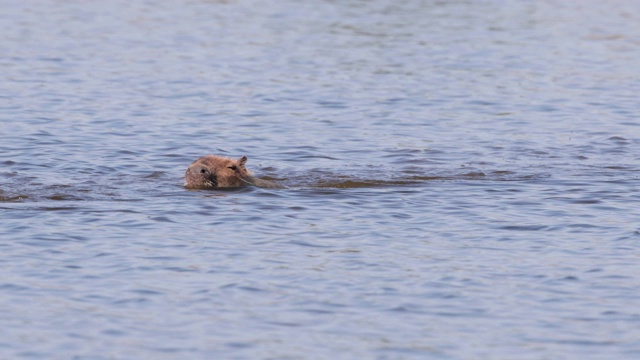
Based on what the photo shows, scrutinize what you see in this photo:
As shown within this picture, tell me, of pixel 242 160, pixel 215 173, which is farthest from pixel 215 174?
pixel 242 160

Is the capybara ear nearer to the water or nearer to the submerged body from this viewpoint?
the submerged body

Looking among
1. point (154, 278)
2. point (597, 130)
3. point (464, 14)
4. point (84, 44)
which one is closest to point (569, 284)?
point (154, 278)

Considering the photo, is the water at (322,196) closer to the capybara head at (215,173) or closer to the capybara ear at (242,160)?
the capybara head at (215,173)

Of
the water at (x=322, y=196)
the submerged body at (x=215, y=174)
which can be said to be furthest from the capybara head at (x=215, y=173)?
the water at (x=322, y=196)

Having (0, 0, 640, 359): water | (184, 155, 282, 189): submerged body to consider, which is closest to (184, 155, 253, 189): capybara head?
(184, 155, 282, 189): submerged body

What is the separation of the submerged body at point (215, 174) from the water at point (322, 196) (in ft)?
1.07

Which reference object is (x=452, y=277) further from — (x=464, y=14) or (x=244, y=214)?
(x=464, y=14)

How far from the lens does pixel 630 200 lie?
49.4ft

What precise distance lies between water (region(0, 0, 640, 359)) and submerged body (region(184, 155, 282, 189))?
1.07ft

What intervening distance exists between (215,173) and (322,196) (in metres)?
1.36

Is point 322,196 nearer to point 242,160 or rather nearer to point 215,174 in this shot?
point 242,160

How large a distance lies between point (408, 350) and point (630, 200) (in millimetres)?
6386

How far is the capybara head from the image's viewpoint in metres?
15.4

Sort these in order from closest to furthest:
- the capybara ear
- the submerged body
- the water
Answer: the water < the capybara ear < the submerged body
